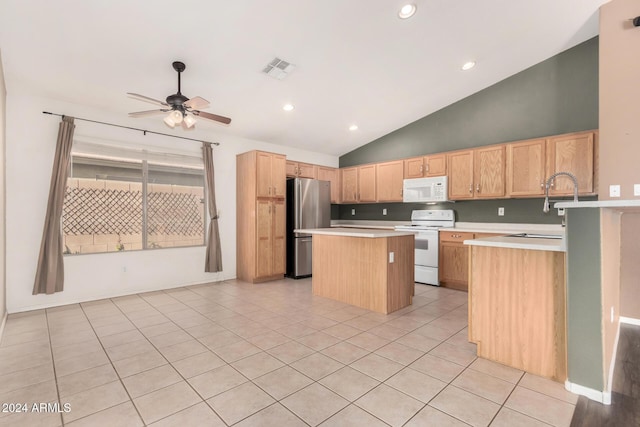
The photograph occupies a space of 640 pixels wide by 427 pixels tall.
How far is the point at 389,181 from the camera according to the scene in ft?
19.8

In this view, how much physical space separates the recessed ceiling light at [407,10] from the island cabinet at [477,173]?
A: 2635 millimetres

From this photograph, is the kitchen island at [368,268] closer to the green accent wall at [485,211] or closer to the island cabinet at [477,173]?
the island cabinet at [477,173]

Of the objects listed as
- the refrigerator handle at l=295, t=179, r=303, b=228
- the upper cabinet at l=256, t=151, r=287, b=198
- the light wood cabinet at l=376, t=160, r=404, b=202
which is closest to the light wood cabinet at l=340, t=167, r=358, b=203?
the light wood cabinet at l=376, t=160, r=404, b=202

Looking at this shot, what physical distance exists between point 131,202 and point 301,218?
2785mm

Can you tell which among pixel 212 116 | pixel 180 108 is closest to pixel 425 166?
pixel 212 116

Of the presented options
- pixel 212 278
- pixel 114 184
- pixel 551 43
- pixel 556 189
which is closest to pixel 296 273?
pixel 212 278

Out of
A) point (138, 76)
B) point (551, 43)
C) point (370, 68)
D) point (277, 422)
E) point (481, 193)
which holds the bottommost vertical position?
point (277, 422)

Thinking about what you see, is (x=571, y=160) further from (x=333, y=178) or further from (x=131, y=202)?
(x=131, y=202)

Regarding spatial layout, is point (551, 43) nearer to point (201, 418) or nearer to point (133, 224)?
point (201, 418)

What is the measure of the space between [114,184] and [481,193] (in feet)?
18.4

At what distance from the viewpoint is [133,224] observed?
4.48m

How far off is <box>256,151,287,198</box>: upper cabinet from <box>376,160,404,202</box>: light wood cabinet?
201 cm

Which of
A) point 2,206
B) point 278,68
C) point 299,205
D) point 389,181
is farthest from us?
point 389,181

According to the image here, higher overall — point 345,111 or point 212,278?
point 345,111
